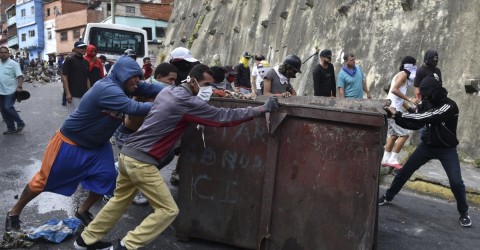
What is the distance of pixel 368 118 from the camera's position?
3.24 m

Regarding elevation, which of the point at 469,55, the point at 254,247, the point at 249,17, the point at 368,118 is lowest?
the point at 254,247

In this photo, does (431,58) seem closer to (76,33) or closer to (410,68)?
(410,68)

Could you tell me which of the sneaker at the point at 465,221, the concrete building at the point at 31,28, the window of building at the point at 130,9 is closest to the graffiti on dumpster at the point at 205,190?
the sneaker at the point at 465,221

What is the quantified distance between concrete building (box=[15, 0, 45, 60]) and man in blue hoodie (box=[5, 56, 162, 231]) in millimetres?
53489

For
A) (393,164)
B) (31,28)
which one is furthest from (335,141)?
(31,28)

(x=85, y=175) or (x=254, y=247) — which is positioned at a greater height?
(x=85, y=175)

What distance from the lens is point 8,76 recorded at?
850 cm

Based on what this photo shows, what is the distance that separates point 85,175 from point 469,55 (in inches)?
276

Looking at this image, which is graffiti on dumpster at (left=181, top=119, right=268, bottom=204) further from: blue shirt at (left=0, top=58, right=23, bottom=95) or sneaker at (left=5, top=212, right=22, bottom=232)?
blue shirt at (left=0, top=58, right=23, bottom=95)

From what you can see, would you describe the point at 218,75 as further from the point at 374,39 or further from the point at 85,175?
the point at 374,39

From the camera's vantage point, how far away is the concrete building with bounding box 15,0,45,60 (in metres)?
52.3

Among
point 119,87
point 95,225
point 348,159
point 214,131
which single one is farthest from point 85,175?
point 348,159

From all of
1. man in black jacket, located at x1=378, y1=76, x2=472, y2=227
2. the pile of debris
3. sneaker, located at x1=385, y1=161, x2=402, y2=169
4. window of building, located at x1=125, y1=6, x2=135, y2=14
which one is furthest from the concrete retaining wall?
window of building, located at x1=125, y1=6, x2=135, y2=14

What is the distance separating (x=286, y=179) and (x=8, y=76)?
701cm
